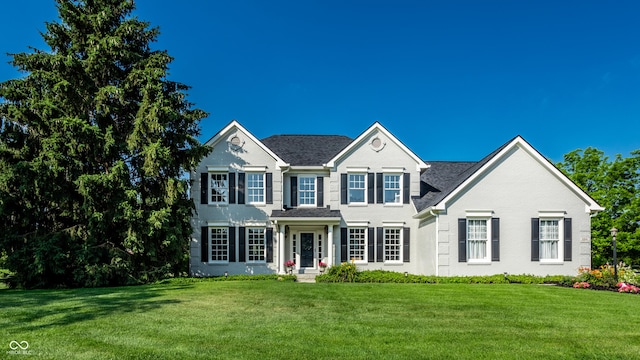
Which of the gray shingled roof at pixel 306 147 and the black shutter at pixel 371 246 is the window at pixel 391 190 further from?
the gray shingled roof at pixel 306 147

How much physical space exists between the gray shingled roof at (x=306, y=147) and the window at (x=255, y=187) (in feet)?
5.89

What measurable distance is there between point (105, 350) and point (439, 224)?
49.0 ft

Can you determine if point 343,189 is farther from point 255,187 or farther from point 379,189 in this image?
point 255,187

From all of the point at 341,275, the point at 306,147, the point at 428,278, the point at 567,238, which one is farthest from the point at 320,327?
the point at 306,147

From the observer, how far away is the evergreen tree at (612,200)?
88.0 ft

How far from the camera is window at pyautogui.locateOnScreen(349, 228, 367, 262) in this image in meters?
21.0

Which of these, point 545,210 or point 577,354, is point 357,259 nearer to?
point 545,210

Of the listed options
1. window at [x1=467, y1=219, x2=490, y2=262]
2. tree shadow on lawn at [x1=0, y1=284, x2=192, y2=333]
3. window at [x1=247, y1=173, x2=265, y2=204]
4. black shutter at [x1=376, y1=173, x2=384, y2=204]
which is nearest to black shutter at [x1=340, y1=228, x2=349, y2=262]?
black shutter at [x1=376, y1=173, x2=384, y2=204]

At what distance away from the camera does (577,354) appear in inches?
240

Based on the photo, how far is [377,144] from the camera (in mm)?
21422

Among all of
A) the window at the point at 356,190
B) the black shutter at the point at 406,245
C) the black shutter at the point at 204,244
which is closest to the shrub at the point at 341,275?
the black shutter at the point at 406,245

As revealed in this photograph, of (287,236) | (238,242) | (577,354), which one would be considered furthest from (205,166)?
(577,354)

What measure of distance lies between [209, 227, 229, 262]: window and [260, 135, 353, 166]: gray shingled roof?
504cm

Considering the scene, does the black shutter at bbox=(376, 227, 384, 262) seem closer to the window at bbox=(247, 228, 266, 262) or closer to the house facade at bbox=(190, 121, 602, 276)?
the house facade at bbox=(190, 121, 602, 276)
